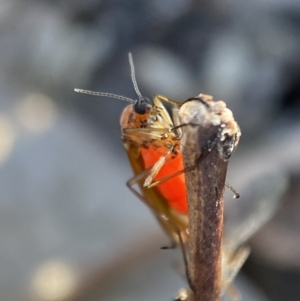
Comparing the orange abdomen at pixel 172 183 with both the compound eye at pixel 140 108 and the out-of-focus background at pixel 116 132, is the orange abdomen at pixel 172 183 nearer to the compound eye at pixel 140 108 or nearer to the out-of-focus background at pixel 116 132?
the compound eye at pixel 140 108

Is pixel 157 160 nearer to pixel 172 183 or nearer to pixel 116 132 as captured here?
pixel 172 183

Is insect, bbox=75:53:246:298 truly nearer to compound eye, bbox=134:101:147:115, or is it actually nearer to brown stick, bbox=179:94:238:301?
compound eye, bbox=134:101:147:115

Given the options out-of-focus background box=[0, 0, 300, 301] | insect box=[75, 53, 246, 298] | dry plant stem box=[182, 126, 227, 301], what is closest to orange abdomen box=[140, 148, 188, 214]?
insect box=[75, 53, 246, 298]

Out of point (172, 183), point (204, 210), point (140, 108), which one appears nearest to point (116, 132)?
point (140, 108)

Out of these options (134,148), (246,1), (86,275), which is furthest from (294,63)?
(134,148)

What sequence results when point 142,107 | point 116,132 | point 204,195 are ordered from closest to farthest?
point 204,195
point 142,107
point 116,132

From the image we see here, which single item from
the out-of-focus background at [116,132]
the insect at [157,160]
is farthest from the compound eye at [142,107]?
the out-of-focus background at [116,132]
